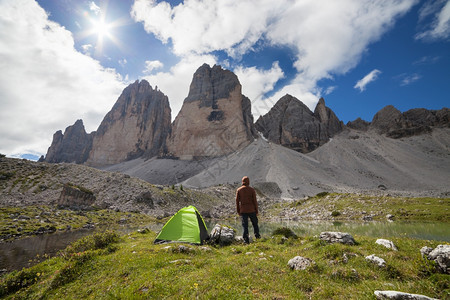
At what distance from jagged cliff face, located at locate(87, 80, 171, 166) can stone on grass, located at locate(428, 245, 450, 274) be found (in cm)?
16149

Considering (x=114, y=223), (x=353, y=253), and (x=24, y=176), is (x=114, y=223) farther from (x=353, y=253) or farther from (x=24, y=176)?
(x=24, y=176)

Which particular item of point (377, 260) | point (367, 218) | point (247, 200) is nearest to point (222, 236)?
point (247, 200)

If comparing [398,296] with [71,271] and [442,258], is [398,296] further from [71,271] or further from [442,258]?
[71,271]

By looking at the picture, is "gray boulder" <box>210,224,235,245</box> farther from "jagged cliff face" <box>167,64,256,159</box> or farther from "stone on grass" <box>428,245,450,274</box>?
"jagged cliff face" <box>167,64,256,159</box>

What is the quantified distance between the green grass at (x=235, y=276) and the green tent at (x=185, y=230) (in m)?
2.92

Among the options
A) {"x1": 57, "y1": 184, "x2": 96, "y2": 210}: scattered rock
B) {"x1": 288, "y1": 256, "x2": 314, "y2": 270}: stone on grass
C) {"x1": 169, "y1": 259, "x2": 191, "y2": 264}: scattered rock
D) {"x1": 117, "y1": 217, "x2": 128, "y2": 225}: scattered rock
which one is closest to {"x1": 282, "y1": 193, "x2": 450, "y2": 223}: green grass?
{"x1": 288, "y1": 256, "x2": 314, "y2": 270}: stone on grass

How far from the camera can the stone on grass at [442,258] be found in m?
5.04

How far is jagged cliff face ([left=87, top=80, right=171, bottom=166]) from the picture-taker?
163875 millimetres

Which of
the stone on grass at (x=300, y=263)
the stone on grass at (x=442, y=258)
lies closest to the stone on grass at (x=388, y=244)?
the stone on grass at (x=442, y=258)

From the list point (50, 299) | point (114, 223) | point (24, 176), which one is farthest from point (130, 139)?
point (50, 299)

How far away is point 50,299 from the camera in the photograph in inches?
256

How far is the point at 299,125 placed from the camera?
15125 centimetres

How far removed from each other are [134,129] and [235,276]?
180m

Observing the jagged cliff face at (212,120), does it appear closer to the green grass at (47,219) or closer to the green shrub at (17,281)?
the green grass at (47,219)
